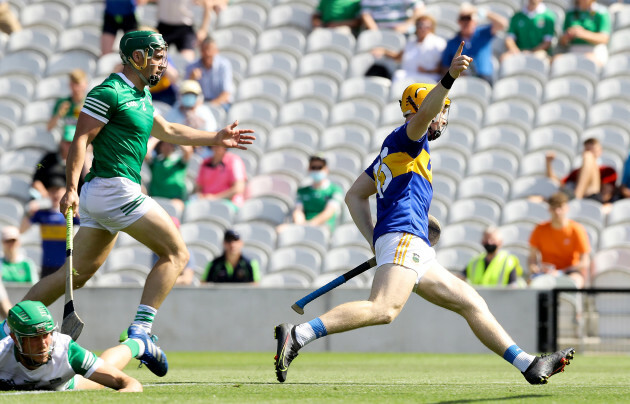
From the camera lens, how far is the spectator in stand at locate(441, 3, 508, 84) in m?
15.2

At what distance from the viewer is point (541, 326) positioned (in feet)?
39.0

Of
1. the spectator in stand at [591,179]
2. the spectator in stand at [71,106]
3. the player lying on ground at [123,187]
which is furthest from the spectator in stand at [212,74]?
the player lying on ground at [123,187]

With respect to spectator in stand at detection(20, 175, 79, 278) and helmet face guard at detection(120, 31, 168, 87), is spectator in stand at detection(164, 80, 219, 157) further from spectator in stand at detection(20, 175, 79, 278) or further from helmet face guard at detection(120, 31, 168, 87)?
helmet face guard at detection(120, 31, 168, 87)

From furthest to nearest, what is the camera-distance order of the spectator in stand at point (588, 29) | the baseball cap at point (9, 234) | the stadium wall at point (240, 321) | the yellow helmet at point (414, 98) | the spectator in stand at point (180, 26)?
1. the spectator in stand at point (180, 26)
2. the spectator in stand at point (588, 29)
3. the baseball cap at point (9, 234)
4. the stadium wall at point (240, 321)
5. the yellow helmet at point (414, 98)

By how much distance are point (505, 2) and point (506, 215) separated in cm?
482

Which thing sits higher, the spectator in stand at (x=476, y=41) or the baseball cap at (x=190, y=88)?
the spectator in stand at (x=476, y=41)

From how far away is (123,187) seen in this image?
21.9ft

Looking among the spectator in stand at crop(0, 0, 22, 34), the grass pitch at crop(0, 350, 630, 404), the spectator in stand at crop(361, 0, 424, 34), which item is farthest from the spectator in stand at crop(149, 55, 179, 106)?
the grass pitch at crop(0, 350, 630, 404)

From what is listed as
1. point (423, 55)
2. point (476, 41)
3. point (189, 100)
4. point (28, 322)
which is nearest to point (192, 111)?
point (189, 100)

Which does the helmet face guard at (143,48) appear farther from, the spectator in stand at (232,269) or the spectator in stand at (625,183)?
the spectator in stand at (625,183)

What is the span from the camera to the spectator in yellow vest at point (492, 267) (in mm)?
12172

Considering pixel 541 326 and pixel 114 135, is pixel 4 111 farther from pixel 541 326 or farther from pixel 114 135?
pixel 114 135

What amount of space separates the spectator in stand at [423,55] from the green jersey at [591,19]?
185cm

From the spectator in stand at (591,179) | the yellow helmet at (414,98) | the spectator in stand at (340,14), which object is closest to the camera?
the yellow helmet at (414,98)
